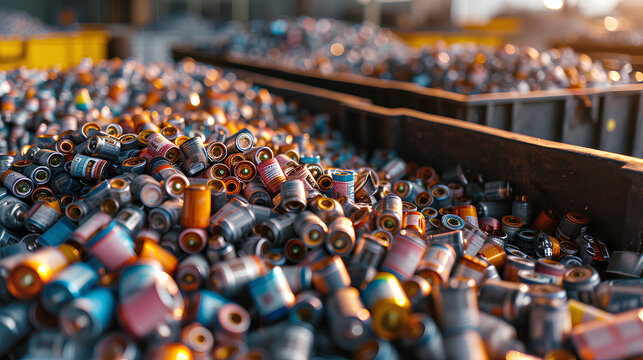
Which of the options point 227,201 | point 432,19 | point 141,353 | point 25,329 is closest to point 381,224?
point 227,201

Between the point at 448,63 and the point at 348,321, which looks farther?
the point at 448,63

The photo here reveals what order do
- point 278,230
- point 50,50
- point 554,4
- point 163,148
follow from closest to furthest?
point 278,230 → point 163,148 → point 50,50 → point 554,4

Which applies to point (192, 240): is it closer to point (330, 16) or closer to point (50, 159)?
point (50, 159)

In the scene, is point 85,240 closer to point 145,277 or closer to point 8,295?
point 8,295

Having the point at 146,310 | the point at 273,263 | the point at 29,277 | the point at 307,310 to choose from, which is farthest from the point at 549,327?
the point at 29,277

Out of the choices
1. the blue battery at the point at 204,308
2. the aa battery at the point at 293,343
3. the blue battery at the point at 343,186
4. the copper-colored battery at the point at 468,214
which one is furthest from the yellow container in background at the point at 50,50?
the aa battery at the point at 293,343
